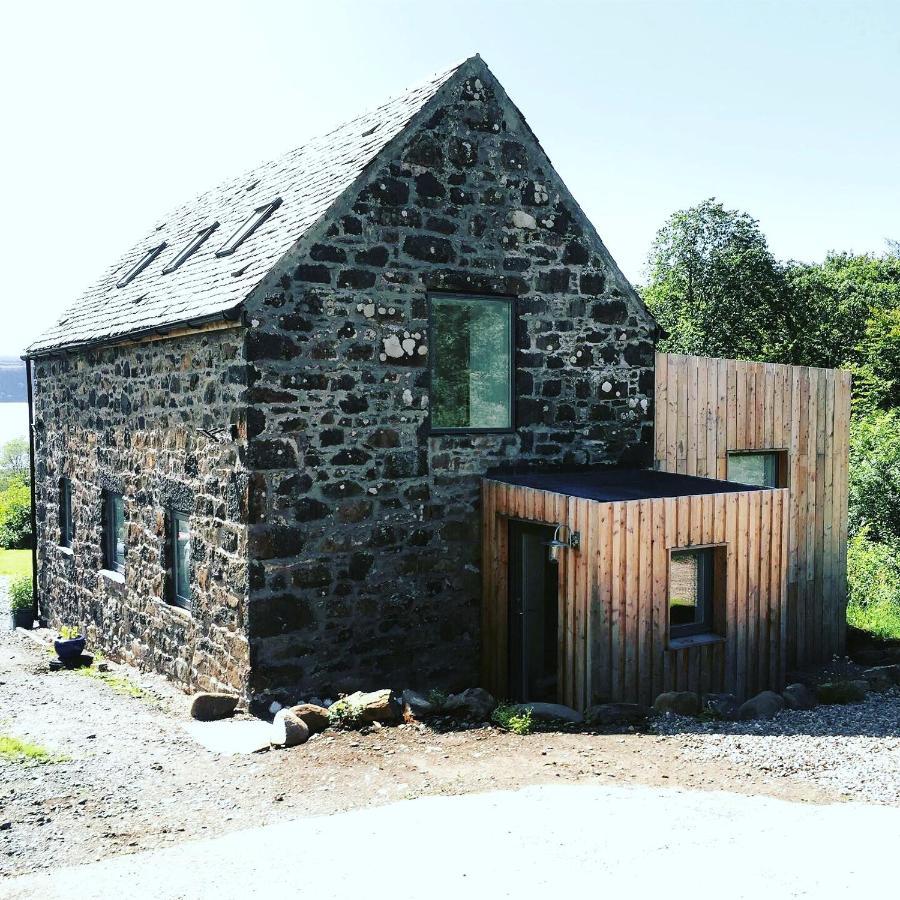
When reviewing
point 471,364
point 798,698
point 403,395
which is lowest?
point 798,698

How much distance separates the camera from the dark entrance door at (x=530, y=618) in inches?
403

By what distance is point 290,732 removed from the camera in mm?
8164

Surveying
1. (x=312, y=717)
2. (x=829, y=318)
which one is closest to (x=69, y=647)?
(x=312, y=717)

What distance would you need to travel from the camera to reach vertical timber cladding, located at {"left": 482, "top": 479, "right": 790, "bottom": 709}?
29.1ft

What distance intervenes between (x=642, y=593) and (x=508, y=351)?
327 cm

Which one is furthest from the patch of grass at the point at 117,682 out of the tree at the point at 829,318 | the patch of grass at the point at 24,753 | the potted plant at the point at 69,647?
the tree at the point at 829,318

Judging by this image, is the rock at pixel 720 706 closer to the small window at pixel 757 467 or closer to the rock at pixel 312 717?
the rock at pixel 312 717

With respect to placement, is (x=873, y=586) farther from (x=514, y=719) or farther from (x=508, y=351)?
(x=514, y=719)

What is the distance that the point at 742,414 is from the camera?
12.4 meters

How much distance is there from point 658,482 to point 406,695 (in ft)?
12.6

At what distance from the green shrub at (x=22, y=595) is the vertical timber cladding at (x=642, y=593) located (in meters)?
9.91

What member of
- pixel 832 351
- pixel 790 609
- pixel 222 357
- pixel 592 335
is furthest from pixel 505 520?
pixel 832 351

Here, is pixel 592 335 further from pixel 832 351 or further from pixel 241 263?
pixel 832 351

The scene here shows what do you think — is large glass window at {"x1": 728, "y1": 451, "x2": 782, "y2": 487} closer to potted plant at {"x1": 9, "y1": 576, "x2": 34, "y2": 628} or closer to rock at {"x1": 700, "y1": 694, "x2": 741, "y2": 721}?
rock at {"x1": 700, "y1": 694, "x2": 741, "y2": 721}
